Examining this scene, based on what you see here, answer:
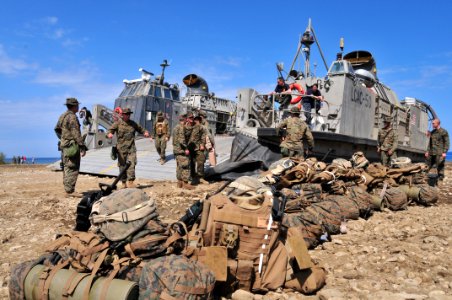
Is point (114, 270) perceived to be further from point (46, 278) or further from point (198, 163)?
point (198, 163)

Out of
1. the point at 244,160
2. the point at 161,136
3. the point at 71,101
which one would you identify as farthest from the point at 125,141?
the point at 161,136

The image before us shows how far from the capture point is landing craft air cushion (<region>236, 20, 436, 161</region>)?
9.62 meters

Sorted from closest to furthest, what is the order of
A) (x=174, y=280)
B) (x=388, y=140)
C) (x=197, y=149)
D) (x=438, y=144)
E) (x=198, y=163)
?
(x=174, y=280)
(x=197, y=149)
(x=198, y=163)
(x=388, y=140)
(x=438, y=144)

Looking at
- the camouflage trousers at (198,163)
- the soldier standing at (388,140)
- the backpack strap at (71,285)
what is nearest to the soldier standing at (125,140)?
the camouflage trousers at (198,163)

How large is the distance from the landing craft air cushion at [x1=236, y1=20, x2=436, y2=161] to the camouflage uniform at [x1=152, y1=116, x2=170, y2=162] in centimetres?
205

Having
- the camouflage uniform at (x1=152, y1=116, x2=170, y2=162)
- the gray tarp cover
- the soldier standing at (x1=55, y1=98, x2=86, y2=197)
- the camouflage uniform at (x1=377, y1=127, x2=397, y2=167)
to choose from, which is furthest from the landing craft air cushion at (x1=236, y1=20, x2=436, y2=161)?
the soldier standing at (x1=55, y1=98, x2=86, y2=197)

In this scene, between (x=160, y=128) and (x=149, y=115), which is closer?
(x=160, y=128)

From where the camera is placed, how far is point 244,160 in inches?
361

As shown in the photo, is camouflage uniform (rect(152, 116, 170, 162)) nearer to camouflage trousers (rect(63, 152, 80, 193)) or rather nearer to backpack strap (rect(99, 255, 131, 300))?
camouflage trousers (rect(63, 152, 80, 193))

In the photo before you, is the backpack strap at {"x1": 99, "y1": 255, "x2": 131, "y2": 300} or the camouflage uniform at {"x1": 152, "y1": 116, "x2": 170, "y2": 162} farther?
the camouflage uniform at {"x1": 152, "y1": 116, "x2": 170, "y2": 162}

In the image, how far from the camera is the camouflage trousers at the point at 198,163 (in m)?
8.34

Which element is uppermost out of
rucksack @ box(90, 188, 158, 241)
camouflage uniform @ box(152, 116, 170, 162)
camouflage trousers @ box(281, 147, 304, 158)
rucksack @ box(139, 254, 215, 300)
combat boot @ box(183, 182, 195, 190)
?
camouflage uniform @ box(152, 116, 170, 162)

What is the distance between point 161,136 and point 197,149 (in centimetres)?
276

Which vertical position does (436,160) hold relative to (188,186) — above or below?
above
